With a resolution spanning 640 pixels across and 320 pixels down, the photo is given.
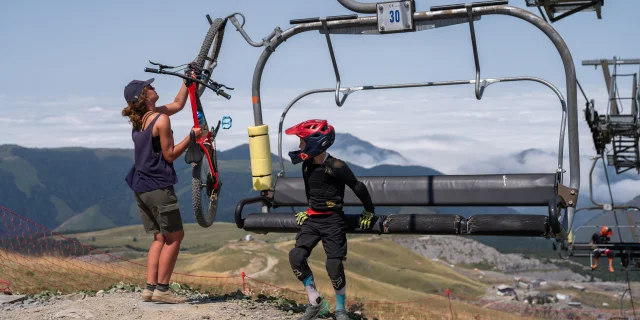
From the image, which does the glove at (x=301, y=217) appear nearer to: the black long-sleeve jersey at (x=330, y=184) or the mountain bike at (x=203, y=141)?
the black long-sleeve jersey at (x=330, y=184)

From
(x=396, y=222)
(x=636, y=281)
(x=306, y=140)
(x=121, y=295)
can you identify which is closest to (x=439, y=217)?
(x=396, y=222)

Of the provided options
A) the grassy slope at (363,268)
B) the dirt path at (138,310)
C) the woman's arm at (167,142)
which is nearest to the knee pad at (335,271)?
the dirt path at (138,310)

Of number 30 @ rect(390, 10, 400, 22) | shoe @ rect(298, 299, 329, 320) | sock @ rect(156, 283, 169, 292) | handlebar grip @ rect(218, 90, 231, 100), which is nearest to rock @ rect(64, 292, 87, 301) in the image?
sock @ rect(156, 283, 169, 292)

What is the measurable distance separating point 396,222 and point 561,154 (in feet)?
7.02

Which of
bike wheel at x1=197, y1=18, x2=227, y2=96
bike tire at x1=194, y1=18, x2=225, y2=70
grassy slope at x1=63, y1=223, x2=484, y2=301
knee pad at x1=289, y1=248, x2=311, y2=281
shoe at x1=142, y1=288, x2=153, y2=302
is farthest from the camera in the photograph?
grassy slope at x1=63, y1=223, x2=484, y2=301

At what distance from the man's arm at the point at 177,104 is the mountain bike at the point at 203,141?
0.42 ft

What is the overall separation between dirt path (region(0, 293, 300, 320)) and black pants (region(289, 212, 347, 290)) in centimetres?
99

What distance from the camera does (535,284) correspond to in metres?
149

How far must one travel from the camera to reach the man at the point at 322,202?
9297 millimetres

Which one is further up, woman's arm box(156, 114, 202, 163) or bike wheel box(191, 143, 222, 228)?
woman's arm box(156, 114, 202, 163)

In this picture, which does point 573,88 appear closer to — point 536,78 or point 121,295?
A: point 536,78

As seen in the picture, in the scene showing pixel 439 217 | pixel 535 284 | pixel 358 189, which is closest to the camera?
pixel 358 189

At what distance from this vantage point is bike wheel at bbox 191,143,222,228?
34.0ft

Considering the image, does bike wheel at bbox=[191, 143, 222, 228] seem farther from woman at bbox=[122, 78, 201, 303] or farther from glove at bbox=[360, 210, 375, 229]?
glove at bbox=[360, 210, 375, 229]
